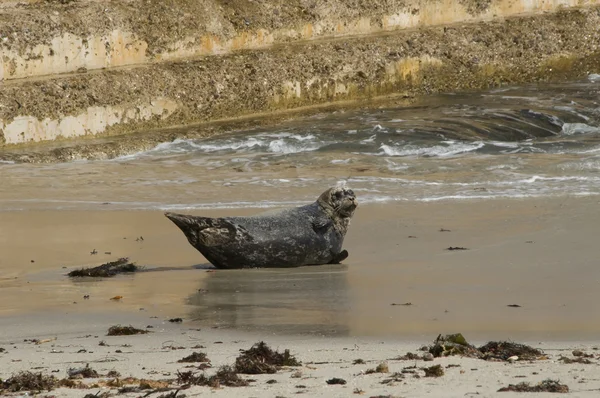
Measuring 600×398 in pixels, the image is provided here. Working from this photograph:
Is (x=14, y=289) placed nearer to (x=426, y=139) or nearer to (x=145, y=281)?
(x=145, y=281)

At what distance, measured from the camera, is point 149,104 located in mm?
18922

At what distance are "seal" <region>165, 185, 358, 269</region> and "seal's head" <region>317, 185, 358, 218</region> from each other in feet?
0.08

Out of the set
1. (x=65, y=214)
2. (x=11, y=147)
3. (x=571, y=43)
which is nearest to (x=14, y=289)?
(x=65, y=214)

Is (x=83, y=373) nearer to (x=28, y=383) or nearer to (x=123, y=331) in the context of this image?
(x=28, y=383)

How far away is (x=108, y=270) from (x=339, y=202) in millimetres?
1984

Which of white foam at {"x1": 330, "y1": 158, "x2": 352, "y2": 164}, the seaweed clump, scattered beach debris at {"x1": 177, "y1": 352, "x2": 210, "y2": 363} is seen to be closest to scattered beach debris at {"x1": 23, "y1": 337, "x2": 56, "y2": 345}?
scattered beach debris at {"x1": 177, "y1": 352, "x2": 210, "y2": 363}

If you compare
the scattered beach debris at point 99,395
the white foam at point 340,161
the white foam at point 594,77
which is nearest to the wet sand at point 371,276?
the scattered beach debris at point 99,395

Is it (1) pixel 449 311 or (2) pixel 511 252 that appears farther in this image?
(2) pixel 511 252

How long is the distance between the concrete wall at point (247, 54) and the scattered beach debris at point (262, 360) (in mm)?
12463

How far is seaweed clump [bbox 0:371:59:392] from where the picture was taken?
4.81 m

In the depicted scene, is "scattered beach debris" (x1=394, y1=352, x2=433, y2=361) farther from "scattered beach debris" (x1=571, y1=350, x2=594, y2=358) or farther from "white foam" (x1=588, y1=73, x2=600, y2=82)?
"white foam" (x1=588, y1=73, x2=600, y2=82)

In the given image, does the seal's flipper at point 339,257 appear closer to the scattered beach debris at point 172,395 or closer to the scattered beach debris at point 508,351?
the scattered beach debris at point 508,351

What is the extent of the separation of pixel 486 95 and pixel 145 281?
48.7 feet

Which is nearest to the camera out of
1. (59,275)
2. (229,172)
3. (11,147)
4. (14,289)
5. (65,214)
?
(14,289)
